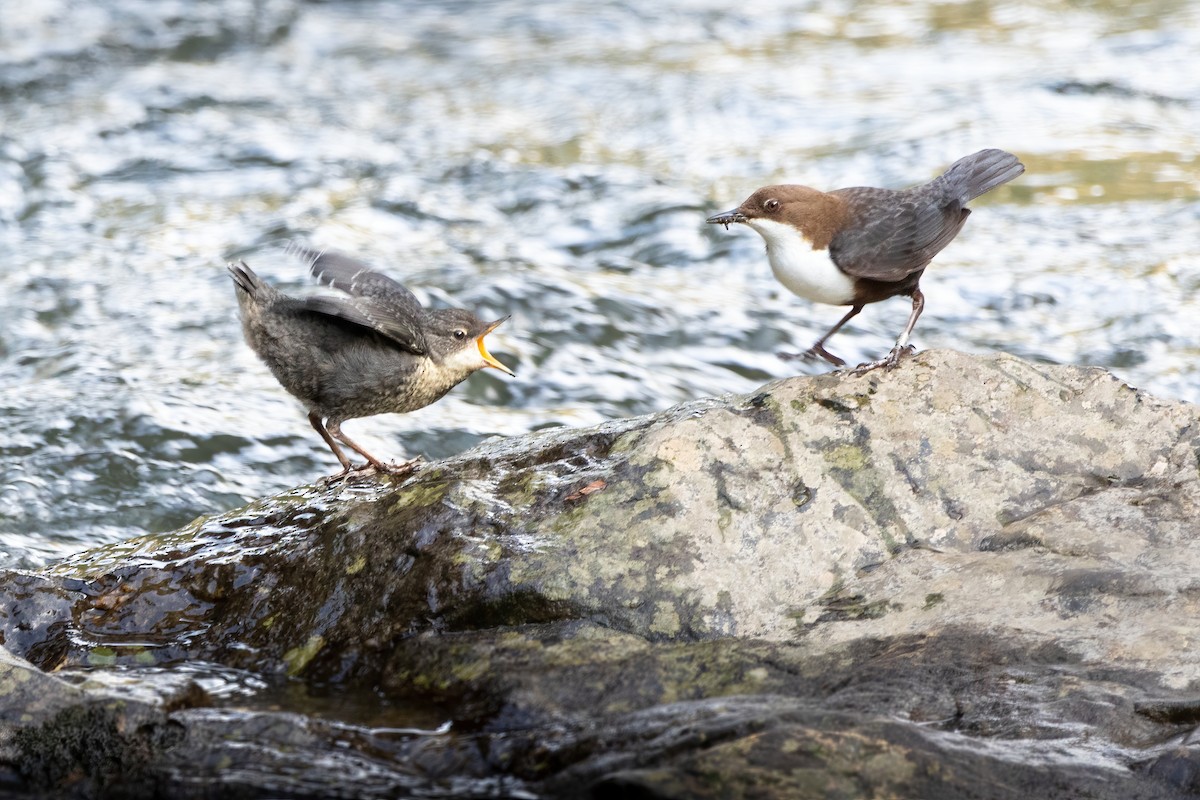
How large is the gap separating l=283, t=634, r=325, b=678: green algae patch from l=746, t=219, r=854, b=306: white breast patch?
1.92 meters

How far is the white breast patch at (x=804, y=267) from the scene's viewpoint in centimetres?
421

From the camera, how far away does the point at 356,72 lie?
11414mm

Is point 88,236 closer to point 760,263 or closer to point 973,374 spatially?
point 760,263

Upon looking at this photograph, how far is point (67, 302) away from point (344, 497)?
13.4 feet

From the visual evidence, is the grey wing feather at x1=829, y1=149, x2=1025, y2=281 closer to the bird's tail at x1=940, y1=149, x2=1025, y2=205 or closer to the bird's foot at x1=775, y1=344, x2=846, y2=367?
the bird's tail at x1=940, y1=149, x2=1025, y2=205

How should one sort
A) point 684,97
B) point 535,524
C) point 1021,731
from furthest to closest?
point 684,97
point 535,524
point 1021,731

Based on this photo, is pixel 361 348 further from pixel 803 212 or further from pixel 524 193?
pixel 524 193

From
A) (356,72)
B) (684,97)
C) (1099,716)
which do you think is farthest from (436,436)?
(356,72)

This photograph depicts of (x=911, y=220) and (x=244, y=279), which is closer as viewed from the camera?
(x=911, y=220)

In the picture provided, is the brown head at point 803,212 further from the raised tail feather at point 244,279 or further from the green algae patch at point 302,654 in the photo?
the green algae patch at point 302,654

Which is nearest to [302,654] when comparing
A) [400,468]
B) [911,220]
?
[400,468]

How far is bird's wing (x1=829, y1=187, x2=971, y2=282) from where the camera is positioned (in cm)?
420

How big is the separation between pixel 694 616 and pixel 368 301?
6.01 feet

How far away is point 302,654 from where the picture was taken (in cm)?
319
